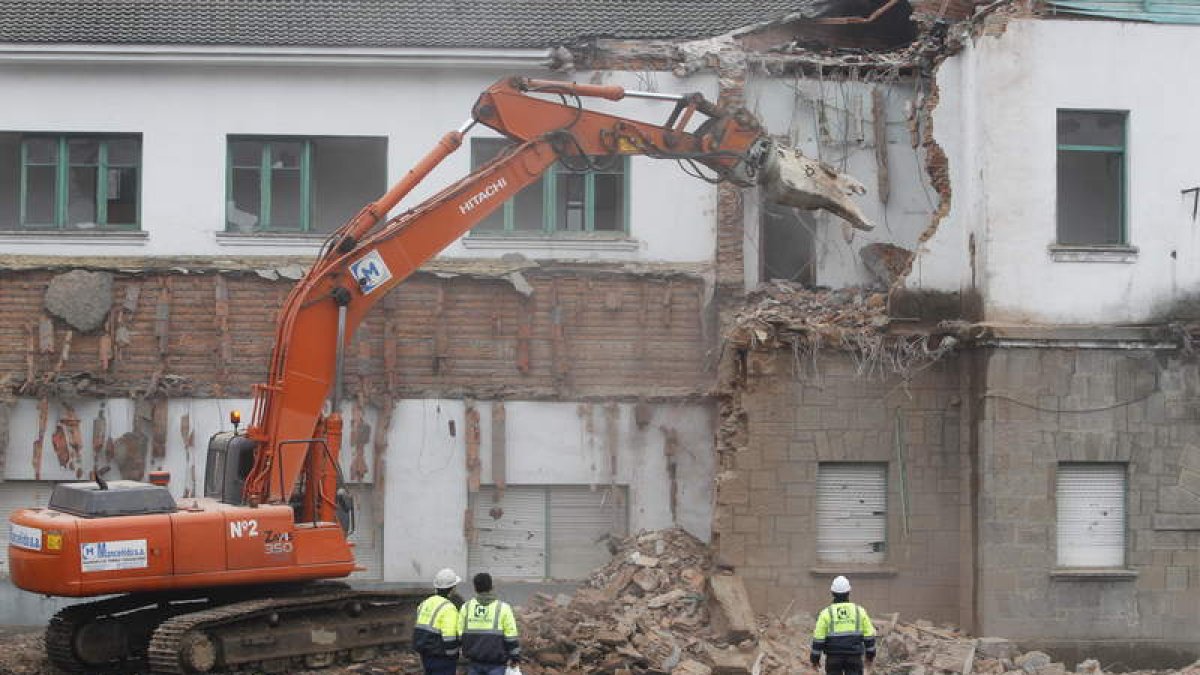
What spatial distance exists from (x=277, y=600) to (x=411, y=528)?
22.7ft

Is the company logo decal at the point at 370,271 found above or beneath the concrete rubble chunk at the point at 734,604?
above

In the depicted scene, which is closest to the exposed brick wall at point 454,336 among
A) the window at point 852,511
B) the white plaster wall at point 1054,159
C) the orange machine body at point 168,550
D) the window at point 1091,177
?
A: the window at point 852,511

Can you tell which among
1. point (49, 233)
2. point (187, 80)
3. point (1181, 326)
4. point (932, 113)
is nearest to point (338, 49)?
point (187, 80)

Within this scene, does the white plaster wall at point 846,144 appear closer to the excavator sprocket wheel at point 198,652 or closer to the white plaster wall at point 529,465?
the white plaster wall at point 529,465

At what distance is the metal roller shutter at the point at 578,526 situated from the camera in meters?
22.4

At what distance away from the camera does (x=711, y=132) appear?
17031 millimetres

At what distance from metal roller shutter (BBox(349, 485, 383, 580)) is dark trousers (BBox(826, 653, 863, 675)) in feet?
29.0

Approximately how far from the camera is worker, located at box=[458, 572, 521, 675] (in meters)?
13.3

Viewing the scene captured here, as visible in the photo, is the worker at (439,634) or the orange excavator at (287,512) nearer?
the worker at (439,634)

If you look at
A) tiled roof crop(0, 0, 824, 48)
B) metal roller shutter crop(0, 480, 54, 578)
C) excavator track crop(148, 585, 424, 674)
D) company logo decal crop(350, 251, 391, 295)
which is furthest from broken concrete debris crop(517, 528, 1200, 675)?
tiled roof crop(0, 0, 824, 48)

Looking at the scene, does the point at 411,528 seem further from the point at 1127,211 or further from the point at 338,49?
the point at 1127,211

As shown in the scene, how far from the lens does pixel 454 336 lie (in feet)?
73.7

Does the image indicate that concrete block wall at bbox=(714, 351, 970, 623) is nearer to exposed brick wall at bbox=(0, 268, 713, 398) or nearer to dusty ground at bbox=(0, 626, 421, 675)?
exposed brick wall at bbox=(0, 268, 713, 398)

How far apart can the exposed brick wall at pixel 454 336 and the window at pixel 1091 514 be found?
5.38m
